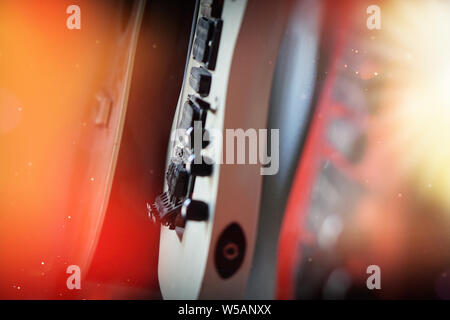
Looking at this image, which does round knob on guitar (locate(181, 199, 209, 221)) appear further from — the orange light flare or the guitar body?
the orange light flare

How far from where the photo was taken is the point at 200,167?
0.68 meters

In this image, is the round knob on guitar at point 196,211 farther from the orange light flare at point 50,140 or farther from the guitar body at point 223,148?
the orange light flare at point 50,140

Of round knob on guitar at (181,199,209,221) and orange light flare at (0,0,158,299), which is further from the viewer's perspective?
orange light flare at (0,0,158,299)

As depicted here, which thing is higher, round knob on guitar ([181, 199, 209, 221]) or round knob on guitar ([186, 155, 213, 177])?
round knob on guitar ([186, 155, 213, 177])

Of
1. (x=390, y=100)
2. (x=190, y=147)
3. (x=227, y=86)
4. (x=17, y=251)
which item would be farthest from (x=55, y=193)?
(x=390, y=100)

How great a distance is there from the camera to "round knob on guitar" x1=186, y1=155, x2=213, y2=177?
68 centimetres

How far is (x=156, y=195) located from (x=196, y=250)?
27 cm

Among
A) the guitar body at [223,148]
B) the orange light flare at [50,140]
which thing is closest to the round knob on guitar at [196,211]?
the guitar body at [223,148]

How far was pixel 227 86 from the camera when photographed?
65cm

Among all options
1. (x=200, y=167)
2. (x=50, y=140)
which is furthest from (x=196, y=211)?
(x=50, y=140)

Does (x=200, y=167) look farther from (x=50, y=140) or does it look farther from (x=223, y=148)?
(x=50, y=140)

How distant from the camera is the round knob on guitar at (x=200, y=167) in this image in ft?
2.23

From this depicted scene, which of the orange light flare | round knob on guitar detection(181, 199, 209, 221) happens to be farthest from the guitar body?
the orange light flare
